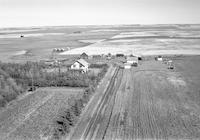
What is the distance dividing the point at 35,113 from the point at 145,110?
42.2ft

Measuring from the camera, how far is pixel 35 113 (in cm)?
2545

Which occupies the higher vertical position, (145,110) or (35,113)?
(145,110)

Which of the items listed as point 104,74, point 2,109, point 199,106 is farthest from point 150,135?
point 104,74

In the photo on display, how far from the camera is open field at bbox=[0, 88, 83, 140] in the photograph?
20609 millimetres

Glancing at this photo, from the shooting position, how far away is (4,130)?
21219 millimetres

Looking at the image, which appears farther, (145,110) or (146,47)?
(146,47)

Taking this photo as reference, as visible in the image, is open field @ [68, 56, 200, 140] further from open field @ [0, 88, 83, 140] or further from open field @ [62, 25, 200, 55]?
open field @ [62, 25, 200, 55]

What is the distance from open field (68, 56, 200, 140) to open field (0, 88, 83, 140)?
3502 mm

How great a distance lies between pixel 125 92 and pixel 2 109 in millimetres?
16975

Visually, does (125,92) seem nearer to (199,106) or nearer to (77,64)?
(199,106)

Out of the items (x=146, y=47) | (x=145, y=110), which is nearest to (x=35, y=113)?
(x=145, y=110)

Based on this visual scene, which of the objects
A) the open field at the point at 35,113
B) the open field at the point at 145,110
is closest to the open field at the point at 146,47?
the open field at the point at 145,110

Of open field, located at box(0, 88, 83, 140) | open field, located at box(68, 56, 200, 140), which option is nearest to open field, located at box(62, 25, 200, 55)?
open field, located at box(68, 56, 200, 140)

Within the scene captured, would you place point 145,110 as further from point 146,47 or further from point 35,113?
point 146,47
